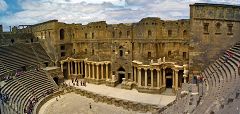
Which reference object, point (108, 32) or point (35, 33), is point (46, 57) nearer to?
point (35, 33)

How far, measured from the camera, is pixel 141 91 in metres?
33.3

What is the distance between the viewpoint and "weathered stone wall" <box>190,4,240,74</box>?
2498 cm

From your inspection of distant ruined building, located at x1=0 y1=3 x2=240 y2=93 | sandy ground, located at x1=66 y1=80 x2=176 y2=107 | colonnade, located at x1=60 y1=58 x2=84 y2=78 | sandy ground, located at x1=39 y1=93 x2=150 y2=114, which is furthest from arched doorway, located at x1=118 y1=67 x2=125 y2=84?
sandy ground, located at x1=39 y1=93 x2=150 y2=114

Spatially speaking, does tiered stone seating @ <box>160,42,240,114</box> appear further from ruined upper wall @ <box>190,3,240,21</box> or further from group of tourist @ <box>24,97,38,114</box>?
group of tourist @ <box>24,97,38,114</box>

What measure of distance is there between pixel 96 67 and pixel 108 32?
4.92 m

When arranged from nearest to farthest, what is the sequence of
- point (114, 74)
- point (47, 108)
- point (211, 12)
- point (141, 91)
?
point (211, 12) → point (47, 108) → point (141, 91) → point (114, 74)

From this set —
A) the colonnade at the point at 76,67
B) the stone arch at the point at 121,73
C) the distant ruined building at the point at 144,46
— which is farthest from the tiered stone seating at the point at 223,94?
the colonnade at the point at 76,67

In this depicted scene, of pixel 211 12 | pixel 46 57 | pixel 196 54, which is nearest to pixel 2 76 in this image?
pixel 46 57

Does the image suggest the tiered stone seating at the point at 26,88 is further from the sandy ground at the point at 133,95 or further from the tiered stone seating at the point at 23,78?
the sandy ground at the point at 133,95

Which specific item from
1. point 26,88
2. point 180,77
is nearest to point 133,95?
point 180,77

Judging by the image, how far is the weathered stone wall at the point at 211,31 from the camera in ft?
82.0

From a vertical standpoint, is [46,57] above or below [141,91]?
above

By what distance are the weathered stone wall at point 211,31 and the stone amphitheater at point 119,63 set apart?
0.26 ft

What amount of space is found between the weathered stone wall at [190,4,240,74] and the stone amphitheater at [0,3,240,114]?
0.26ft
